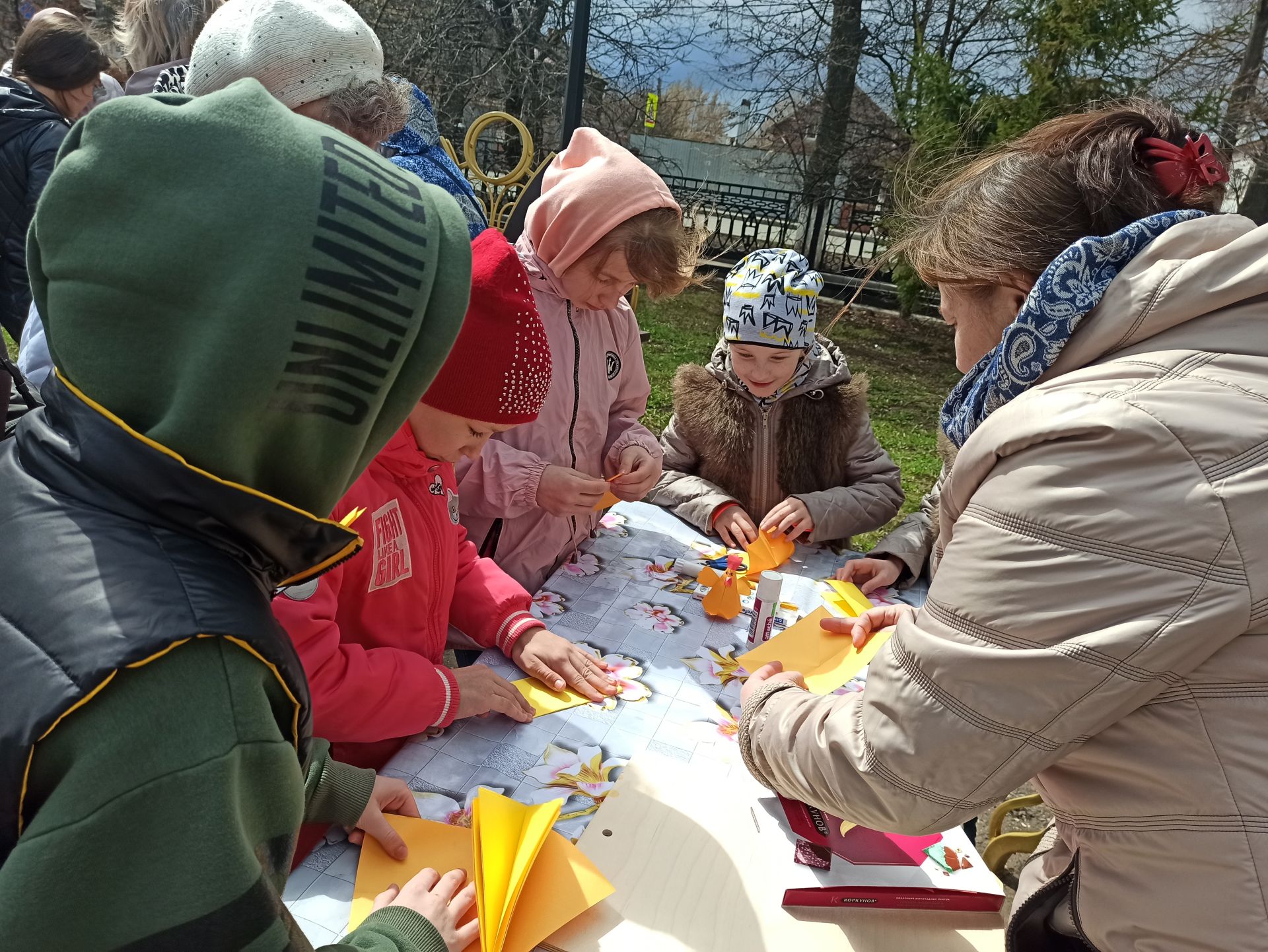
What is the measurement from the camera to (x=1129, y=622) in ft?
3.01

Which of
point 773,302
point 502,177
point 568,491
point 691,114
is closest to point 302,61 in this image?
point 568,491

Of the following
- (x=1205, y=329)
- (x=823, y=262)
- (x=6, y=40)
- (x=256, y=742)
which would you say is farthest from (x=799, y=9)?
(x=256, y=742)

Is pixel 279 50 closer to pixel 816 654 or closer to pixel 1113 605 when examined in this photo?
pixel 816 654

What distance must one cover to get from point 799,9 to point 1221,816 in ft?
38.1

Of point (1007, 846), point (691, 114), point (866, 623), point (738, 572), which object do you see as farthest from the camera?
point (691, 114)

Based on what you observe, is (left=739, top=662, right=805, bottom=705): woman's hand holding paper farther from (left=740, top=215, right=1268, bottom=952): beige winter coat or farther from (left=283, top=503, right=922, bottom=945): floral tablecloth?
(left=740, top=215, right=1268, bottom=952): beige winter coat

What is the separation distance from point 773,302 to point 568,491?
909 millimetres

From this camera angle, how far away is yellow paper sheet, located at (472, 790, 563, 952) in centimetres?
106

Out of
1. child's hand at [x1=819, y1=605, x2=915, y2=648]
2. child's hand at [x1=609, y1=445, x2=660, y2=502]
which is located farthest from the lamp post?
child's hand at [x1=819, y1=605, x2=915, y2=648]

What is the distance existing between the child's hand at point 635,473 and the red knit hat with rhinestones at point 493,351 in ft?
2.52

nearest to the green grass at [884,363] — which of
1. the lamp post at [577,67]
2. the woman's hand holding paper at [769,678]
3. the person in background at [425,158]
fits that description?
the lamp post at [577,67]

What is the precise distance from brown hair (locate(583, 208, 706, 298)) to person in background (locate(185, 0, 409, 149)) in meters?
0.59

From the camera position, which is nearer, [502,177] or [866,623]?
[866,623]

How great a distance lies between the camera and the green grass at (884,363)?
6.18 meters
